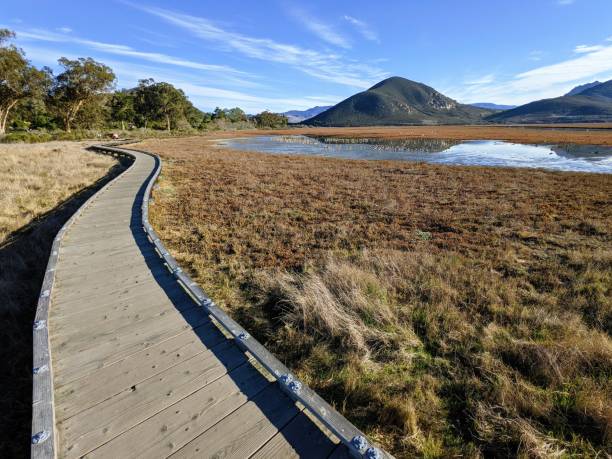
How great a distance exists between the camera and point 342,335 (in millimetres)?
4465

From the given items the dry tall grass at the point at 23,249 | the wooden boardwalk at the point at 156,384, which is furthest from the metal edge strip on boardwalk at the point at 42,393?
the dry tall grass at the point at 23,249

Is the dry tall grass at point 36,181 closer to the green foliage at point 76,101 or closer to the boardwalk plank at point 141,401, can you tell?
the boardwalk plank at point 141,401

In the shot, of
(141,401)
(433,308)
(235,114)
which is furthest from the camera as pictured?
(235,114)

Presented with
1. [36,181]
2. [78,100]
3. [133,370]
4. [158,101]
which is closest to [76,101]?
[78,100]

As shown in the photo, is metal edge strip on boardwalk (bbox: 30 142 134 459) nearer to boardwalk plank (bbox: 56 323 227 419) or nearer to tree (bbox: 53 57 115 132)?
boardwalk plank (bbox: 56 323 227 419)

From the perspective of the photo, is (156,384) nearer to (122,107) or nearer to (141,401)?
(141,401)

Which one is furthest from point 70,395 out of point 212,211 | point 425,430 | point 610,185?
point 610,185

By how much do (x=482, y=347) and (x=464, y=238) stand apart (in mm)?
5948

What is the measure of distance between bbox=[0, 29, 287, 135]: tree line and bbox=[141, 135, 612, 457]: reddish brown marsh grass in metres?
51.8

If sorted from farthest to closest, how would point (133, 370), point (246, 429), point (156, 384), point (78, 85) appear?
point (78, 85)
point (133, 370)
point (156, 384)
point (246, 429)

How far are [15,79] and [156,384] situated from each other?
6052 cm

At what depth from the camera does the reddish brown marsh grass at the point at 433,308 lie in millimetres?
3092

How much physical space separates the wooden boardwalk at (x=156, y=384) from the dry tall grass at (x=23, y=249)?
571 millimetres

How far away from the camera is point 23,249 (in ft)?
25.9
